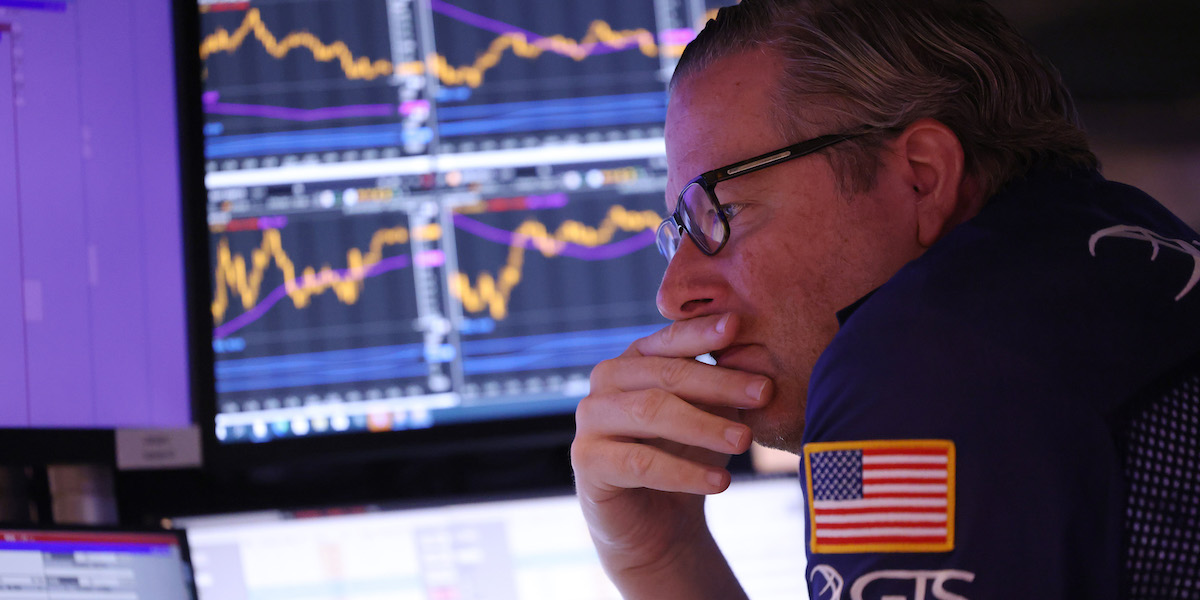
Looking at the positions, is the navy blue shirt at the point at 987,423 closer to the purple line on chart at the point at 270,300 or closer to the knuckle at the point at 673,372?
the knuckle at the point at 673,372

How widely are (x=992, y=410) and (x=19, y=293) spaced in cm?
124

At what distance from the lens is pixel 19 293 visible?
1238 mm

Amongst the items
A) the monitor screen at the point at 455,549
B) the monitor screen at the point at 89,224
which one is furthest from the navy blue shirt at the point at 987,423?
the monitor screen at the point at 89,224

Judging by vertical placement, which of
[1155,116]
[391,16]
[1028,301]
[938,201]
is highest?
[391,16]

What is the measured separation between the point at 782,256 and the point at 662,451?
229 millimetres

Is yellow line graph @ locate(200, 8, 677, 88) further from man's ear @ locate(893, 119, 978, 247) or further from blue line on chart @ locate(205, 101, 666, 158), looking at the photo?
man's ear @ locate(893, 119, 978, 247)

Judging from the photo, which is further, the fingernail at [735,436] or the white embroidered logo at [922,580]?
the fingernail at [735,436]

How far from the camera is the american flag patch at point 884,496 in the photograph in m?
0.56

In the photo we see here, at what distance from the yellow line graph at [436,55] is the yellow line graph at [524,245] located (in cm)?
23

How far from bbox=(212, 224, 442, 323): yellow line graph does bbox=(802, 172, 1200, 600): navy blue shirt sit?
774mm

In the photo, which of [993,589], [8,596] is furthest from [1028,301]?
[8,596]

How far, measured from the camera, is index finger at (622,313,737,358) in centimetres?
84

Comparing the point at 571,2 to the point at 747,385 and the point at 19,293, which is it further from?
the point at 19,293

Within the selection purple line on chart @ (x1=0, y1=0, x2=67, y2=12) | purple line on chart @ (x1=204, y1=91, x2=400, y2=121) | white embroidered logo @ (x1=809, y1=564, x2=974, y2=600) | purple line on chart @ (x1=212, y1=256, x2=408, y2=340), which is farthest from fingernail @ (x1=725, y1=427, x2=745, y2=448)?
purple line on chart @ (x1=0, y1=0, x2=67, y2=12)
